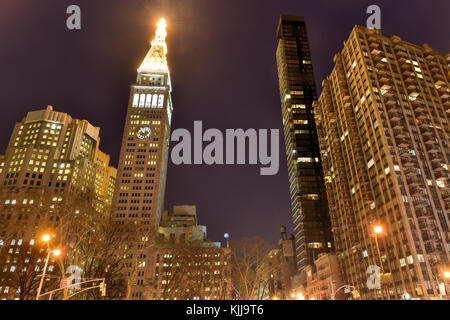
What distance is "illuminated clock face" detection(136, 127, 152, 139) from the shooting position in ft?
602

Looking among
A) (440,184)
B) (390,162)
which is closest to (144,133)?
(390,162)

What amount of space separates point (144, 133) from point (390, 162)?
465 ft

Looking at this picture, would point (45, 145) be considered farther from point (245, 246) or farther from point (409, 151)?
point (409, 151)

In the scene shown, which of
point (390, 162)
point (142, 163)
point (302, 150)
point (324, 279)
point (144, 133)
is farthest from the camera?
point (144, 133)

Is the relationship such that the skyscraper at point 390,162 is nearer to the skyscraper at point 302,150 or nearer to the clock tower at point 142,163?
the skyscraper at point 302,150

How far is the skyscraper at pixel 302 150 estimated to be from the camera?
473 feet

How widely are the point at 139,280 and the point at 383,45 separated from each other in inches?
5486

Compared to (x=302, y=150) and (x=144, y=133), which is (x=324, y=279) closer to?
(x=302, y=150)

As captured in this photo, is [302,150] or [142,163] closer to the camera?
[302,150]

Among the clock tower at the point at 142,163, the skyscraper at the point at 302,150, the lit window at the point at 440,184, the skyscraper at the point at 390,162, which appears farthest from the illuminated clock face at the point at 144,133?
the lit window at the point at 440,184

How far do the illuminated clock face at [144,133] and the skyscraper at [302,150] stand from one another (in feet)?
278

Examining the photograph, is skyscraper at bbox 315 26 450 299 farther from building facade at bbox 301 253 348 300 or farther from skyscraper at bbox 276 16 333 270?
skyscraper at bbox 276 16 333 270

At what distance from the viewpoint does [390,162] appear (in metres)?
82.9

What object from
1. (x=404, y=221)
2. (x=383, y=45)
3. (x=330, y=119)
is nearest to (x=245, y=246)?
(x=404, y=221)
